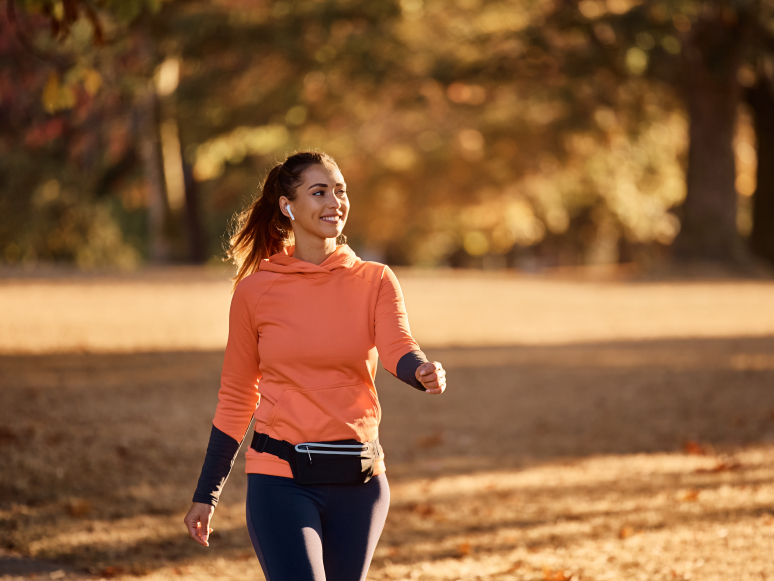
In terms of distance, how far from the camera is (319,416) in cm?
272

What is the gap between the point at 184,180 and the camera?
1059 inches

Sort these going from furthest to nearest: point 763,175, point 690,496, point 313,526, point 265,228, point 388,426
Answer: point 763,175 < point 388,426 < point 690,496 < point 265,228 < point 313,526

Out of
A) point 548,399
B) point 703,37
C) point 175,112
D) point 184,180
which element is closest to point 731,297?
point 703,37

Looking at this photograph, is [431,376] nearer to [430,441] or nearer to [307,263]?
[307,263]

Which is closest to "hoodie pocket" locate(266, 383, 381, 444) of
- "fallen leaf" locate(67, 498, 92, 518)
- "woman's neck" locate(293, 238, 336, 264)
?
"woman's neck" locate(293, 238, 336, 264)

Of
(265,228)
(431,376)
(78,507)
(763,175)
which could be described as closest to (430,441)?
(78,507)

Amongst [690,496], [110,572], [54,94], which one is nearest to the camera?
[110,572]

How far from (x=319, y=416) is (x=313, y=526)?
0.32 m

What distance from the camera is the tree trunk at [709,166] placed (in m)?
18.2

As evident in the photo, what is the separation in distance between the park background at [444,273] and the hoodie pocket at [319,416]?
1024 millimetres

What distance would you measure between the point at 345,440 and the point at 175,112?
19875 millimetres

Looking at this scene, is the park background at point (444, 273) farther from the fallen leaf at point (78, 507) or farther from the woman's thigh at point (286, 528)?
the woman's thigh at point (286, 528)

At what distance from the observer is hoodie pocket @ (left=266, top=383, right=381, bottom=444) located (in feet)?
8.87

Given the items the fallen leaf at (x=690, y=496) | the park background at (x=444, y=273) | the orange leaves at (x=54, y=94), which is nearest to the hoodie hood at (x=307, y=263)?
the park background at (x=444, y=273)
